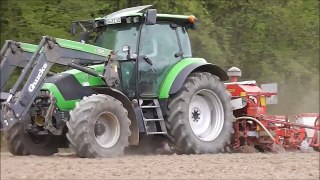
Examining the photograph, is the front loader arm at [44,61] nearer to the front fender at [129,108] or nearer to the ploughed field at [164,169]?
the front fender at [129,108]

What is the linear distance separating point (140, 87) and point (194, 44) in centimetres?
597

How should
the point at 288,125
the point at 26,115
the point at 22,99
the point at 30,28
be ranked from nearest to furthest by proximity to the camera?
the point at 22,99 → the point at 26,115 → the point at 288,125 → the point at 30,28

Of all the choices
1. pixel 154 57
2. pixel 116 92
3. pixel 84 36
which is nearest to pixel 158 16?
pixel 154 57

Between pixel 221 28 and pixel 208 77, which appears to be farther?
pixel 221 28

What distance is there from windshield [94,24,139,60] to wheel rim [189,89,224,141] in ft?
4.78

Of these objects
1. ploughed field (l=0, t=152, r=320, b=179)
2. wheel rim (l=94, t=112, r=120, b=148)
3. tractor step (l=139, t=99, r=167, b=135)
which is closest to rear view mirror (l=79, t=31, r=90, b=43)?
tractor step (l=139, t=99, r=167, b=135)

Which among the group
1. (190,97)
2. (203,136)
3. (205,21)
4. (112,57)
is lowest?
(203,136)

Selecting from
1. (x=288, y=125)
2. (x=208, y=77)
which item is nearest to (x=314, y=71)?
(x=288, y=125)

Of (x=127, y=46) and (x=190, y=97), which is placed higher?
(x=127, y=46)

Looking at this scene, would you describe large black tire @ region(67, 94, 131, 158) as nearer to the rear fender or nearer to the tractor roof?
the rear fender

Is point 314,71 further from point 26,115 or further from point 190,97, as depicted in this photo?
point 26,115

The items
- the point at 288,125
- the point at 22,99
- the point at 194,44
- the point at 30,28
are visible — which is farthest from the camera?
the point at 194,44

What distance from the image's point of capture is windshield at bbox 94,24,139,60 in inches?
387

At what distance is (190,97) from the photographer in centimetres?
988
